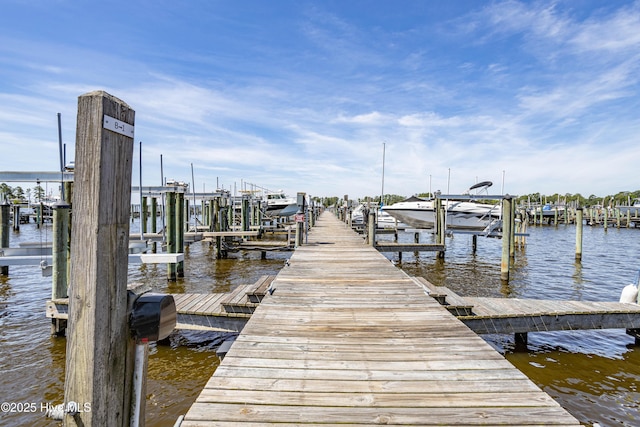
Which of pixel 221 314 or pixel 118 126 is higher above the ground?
pixel 118 126

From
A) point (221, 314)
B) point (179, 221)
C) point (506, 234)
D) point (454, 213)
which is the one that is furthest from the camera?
point (454, 213)

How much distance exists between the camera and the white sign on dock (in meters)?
1.56

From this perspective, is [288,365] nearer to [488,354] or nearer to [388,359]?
[388,359]

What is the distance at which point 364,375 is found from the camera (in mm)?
3039

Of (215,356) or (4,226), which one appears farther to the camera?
(4,226)

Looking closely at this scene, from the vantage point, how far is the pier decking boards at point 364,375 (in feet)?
8.15

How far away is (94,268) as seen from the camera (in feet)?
5.04

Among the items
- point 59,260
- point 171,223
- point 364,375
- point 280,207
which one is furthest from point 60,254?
point 280,207

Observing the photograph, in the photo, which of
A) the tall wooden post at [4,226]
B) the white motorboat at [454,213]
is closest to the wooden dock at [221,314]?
the tall wooden post at [4,226]

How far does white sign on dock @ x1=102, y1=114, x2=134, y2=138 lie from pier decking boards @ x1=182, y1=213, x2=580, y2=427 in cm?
Result: 194

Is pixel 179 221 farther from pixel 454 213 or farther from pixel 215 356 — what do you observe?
pixel 454 213

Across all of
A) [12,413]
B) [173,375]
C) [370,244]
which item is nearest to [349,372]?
[173,375]

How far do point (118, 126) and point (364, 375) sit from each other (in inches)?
106

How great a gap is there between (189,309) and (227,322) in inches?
31.3
